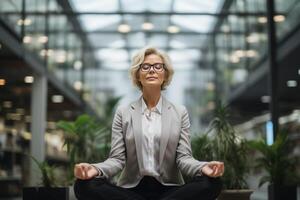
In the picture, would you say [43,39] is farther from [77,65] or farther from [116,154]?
[116,154]

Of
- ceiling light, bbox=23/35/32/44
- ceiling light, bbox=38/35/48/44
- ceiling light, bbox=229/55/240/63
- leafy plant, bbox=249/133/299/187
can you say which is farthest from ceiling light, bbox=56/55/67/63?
leafy plant, bbox=249/133/299/187

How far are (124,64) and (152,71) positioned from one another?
683 inches

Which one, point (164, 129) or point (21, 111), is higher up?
point (21, 111)

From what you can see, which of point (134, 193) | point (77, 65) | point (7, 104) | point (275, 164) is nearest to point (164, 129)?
point (134, 193)

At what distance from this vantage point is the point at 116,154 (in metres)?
2.61

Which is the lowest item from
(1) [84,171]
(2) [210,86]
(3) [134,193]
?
(3) [134,193]

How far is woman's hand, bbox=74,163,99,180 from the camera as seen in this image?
2172 mm

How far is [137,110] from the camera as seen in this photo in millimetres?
2719

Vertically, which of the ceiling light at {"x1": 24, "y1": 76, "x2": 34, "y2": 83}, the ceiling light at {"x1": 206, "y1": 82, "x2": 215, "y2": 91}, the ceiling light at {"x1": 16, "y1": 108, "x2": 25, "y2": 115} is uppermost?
the ceiling light at {"x1": 206, "y1": 82, "x2": 215, "y2": 91}

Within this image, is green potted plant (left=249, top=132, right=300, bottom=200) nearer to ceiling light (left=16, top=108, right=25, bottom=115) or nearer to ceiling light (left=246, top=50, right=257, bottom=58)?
ceiling light (left=246, top=50, right=257, bottom=58)

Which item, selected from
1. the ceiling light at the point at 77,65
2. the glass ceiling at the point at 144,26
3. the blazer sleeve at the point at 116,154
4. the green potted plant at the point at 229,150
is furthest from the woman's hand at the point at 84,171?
the ceiling light at the point at 77,65

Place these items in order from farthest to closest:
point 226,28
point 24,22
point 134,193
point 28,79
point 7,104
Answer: point 226,28 → point 28,79 → point 7,104 → point 24,22 → point 134,193

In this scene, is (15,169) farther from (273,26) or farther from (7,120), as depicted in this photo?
(273,26)

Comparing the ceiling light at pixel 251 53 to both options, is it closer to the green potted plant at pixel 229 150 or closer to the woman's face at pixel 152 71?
the green potted plant at pixel 229 150
